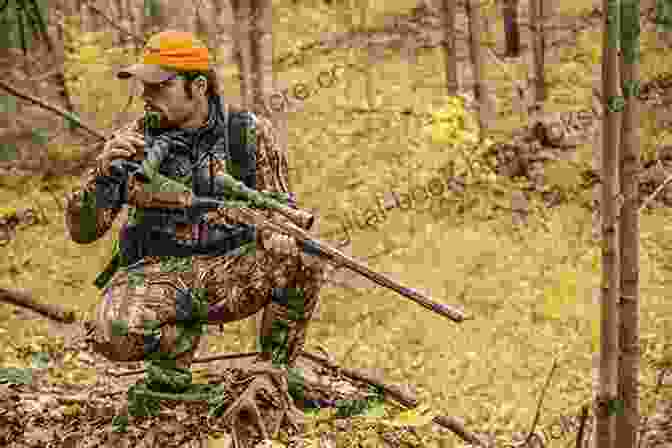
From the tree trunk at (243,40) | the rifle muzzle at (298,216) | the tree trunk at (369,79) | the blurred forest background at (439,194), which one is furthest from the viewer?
the tree trunk at (369,79)

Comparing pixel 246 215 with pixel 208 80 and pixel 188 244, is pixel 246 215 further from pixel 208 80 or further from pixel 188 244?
pixel 208 80

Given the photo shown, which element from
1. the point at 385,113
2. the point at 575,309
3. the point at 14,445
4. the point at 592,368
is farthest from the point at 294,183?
the point at 14,445

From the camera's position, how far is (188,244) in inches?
137

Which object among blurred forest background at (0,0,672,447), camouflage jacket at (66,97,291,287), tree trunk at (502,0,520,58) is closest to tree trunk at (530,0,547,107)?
blurred forest background at (0,0,672,447)

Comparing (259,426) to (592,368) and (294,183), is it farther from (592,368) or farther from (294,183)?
(294,183)

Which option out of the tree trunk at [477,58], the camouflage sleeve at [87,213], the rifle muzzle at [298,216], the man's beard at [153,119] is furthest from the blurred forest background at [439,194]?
the rifle muzzle at [298,216]

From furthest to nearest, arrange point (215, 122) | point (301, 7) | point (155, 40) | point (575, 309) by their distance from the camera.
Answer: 1. point (301, 7)
2. point (575, 309)
3. point (215, 122)
4. point (155, 40)

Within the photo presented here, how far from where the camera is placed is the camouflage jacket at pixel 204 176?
132 inches

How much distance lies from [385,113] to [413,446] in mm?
10984

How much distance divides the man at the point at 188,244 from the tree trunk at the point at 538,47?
357 inches

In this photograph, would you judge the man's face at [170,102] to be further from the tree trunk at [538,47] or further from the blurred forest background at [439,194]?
the tree trunk at [538,47]

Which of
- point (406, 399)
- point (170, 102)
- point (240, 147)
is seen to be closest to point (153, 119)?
point (170, 102)

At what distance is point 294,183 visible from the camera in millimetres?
12555

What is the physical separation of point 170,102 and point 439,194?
9.04 m
